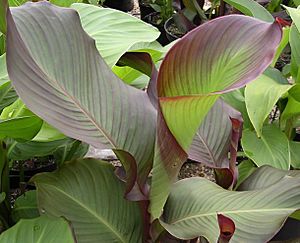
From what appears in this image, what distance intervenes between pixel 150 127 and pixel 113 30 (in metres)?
0.27

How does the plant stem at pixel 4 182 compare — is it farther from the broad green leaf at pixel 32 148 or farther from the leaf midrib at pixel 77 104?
the leaf midrib at pixel 77 104

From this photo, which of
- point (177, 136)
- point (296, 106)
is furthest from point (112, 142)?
point (296, 106)

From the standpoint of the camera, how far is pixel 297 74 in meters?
1.23

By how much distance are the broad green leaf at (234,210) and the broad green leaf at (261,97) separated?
207 millimetres

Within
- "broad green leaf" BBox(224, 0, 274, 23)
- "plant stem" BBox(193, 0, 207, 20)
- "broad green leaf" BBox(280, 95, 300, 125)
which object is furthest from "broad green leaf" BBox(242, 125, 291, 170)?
"plant stem" BBox(193, 0, 207, 20)

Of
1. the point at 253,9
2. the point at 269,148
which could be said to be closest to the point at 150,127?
the point at 269,148

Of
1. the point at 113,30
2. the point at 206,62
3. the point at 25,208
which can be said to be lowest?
the point at 25,208

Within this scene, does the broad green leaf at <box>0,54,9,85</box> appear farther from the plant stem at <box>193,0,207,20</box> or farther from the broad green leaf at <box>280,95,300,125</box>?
the plant stem at <box>193,0,207,20</box>

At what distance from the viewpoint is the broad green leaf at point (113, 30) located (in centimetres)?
94

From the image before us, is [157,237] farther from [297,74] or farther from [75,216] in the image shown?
[297,74]

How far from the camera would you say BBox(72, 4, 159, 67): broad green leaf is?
94 cm

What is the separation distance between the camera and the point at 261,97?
1.09 m

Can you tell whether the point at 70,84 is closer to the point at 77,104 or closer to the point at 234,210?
the point at 77,104

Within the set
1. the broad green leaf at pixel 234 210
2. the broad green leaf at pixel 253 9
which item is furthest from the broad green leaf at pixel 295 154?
the broad green leaf at pixel 234 210
